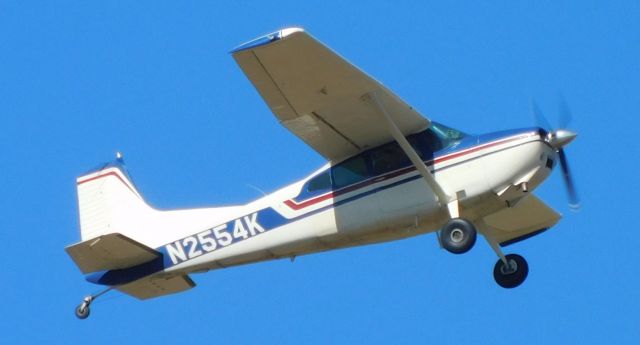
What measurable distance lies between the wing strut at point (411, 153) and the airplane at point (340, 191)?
0.04 ft

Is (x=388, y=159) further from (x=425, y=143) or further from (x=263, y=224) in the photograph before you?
(x=263, y=224)

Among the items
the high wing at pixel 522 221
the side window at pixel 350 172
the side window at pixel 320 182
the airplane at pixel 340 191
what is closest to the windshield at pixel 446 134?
the airplane at pixel 340 191

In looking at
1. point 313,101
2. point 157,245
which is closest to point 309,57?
point 313,101

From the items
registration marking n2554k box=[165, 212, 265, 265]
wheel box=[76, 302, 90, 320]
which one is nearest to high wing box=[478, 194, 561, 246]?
registration marking n2554k box=[165, 212, 265, 265]

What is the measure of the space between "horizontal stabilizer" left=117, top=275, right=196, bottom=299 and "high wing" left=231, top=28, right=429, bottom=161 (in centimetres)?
270

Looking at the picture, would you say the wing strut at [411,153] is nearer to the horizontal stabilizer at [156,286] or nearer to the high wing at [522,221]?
the high wing at [522,221]

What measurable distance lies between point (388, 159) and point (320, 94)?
1.35 meters

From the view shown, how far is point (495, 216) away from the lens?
1944 cm

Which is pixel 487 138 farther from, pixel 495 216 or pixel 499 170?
pixel 495 216

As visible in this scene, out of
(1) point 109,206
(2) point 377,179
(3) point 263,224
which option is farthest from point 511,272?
(1) point 109,206

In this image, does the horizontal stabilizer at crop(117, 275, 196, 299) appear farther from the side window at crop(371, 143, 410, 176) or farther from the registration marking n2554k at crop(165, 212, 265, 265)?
the side window at crop(371, 143, 410, 176)

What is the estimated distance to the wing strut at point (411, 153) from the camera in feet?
56.4

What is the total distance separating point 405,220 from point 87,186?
4.95 meters

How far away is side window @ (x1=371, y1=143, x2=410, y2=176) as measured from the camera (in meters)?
17.6
